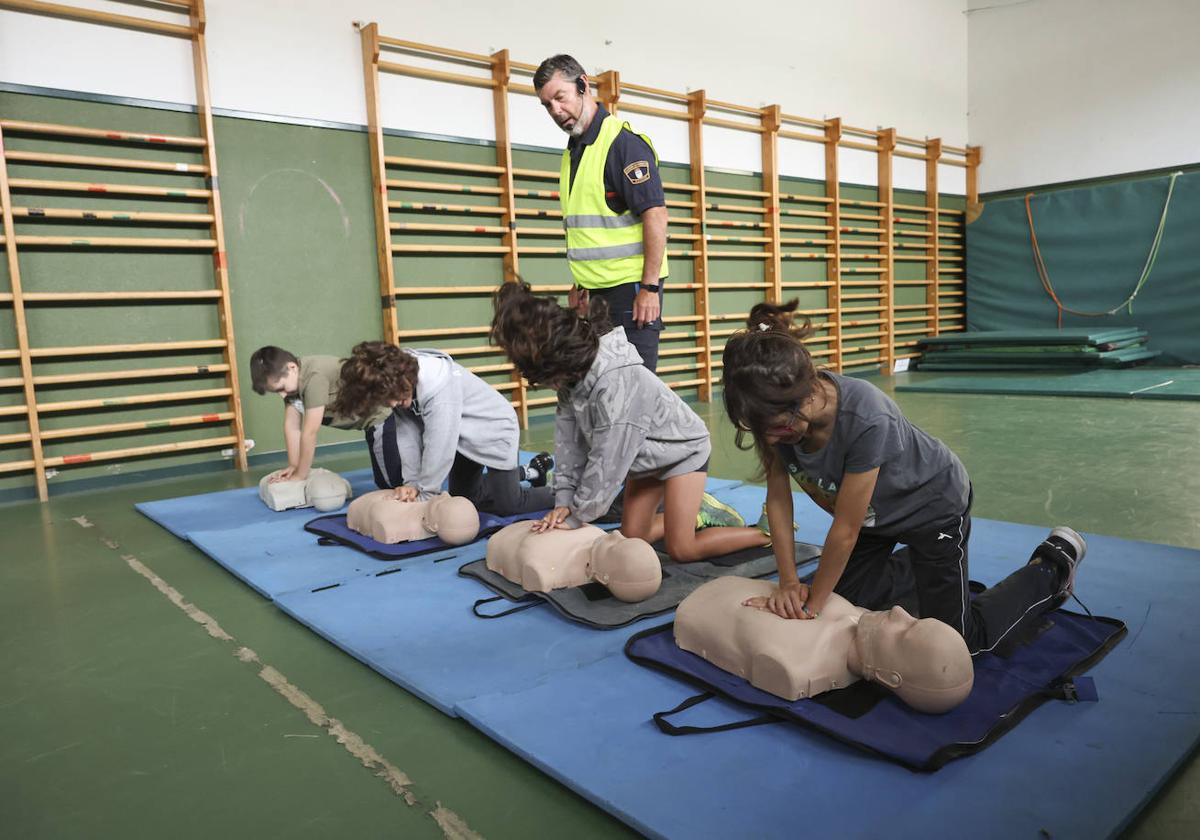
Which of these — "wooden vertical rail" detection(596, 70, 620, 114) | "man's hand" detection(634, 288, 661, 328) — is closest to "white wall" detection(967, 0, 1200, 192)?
"wooden vertical rail" detection(596, 70, 620, 114)

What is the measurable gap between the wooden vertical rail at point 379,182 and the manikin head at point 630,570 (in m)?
3.68

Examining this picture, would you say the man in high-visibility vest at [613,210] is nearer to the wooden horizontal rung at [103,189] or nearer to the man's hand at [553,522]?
the man's hand at [553,522]

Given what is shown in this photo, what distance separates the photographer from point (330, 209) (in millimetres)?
5441

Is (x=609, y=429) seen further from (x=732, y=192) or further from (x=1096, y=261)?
(x=1096, y=261)

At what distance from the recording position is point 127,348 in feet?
15.4

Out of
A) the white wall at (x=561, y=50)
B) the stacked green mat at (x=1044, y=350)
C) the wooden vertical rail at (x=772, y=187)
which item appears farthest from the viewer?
the stacked green mat at (x=1044, y=350)

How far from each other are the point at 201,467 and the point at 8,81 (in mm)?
2331

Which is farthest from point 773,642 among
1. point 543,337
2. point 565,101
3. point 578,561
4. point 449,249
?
point 449,249

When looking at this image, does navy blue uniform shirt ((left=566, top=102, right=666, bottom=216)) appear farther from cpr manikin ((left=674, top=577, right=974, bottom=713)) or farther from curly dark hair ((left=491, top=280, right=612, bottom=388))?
cpr manikin ((left=674, top=577, right=974, bottom=713))

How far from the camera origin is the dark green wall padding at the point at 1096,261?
8578mm

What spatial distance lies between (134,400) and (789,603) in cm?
433

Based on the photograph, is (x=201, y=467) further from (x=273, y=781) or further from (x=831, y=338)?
(x=831, y=338)

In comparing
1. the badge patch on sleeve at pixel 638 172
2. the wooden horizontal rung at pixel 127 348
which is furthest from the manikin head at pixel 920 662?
the wooden horizontal rung at pixel 127 348

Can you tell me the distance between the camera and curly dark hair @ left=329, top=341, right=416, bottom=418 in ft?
9.91
